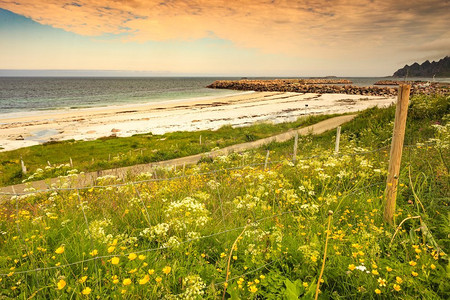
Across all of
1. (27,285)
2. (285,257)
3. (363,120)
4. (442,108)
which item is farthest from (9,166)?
(442,108)

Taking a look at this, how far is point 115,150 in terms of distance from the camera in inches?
910

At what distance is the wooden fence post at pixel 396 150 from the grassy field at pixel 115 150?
1598cm

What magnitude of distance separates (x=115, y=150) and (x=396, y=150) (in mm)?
22779

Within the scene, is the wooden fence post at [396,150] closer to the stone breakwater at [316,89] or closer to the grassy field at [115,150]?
the grassy field at [115,150]

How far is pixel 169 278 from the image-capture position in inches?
111

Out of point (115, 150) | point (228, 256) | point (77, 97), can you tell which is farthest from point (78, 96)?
point (228, 256)

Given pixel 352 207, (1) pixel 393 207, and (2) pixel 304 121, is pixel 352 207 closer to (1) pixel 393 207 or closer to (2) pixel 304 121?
(1) pixel 393 207

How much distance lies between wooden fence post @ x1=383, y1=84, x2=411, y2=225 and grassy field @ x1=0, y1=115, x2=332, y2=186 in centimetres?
1598

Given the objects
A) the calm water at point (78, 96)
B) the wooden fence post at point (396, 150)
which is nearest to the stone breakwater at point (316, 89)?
the calm water at point (78, 96)

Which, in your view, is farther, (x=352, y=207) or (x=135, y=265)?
(x=352, y=207)

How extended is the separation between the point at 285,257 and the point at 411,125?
13.5m

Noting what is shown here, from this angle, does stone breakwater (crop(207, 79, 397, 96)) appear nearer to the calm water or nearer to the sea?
the sea

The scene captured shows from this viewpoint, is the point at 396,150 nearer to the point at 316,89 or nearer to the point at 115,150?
the point at 115,150

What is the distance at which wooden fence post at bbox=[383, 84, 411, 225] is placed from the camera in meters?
3.89
